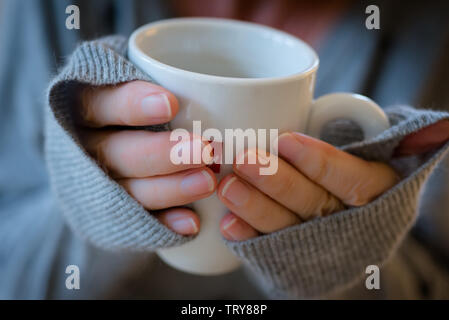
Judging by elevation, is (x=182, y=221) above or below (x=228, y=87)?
below

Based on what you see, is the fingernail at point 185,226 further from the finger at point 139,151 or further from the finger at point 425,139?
the finger at point 425,139

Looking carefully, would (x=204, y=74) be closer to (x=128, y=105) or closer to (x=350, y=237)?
(x=128, y=105)

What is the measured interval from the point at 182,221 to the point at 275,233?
8cm

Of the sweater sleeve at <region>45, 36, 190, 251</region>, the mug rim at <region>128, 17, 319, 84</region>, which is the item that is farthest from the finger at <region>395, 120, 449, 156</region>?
the sweater sleeve at <region>45, 36, 190, 251</region>

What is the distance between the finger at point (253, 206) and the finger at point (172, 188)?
0.01m

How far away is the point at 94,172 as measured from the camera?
12.8 inches

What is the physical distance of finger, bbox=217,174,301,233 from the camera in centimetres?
32

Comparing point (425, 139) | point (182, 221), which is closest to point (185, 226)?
point (182, 221)

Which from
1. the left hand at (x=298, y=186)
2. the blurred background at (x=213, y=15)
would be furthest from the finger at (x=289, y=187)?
the blurred background at (x=213, y=15)

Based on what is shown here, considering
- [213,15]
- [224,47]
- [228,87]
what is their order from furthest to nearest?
[213,15], [224,47], [228,87]

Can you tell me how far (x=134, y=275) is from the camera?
50cm

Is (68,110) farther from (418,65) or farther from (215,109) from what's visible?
(418,65)

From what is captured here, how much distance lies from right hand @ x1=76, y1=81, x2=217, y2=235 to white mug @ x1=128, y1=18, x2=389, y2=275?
0.6 inches
